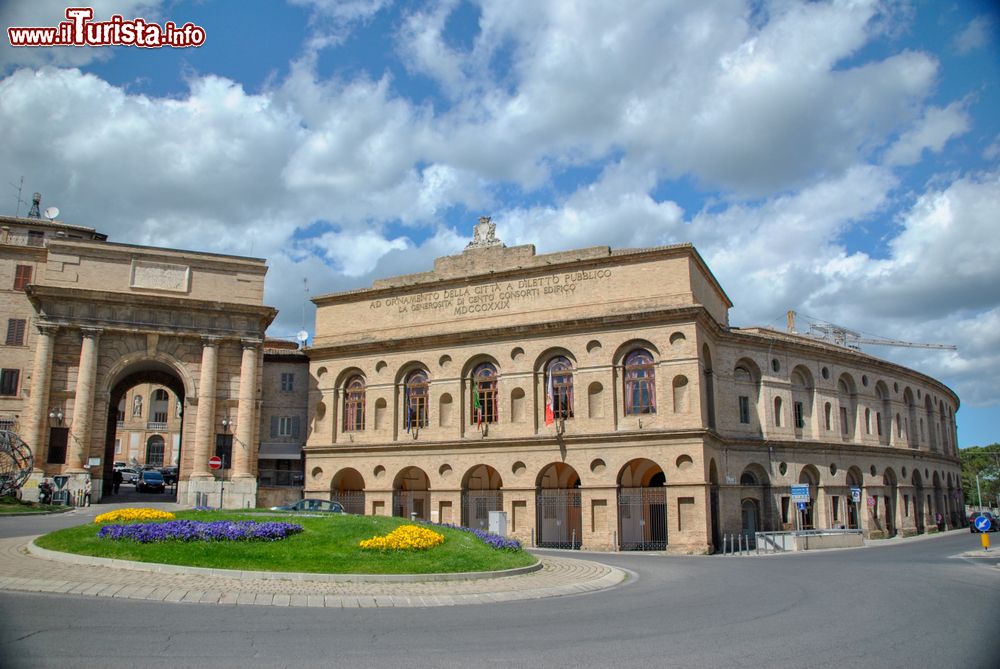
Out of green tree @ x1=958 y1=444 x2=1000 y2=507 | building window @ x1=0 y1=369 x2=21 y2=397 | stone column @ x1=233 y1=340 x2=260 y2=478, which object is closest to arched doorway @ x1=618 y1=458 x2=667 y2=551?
stone column @ x1=233 y1=340 x2=260 y2=478

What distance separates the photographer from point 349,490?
46.6 meters

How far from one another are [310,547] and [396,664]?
34.2 feet

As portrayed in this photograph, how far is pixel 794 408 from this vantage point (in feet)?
153

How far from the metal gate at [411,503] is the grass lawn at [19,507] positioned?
15979 mm

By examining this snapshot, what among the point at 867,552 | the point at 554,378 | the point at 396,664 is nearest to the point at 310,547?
the point at 396,664

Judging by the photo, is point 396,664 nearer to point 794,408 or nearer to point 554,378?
point 554,378

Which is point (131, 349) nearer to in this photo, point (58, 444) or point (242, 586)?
point (58, 444)

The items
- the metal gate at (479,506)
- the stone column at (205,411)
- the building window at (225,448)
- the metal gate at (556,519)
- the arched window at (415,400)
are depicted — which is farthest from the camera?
the building window at (225,448)

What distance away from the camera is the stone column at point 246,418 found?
148 feet

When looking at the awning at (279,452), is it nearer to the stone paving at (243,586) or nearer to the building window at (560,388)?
the building window at (560,388)

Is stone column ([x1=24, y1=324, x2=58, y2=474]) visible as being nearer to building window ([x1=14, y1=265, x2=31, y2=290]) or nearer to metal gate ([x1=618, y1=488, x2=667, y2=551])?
building window ([x1=14, y1=265, x2=31, y2=290])

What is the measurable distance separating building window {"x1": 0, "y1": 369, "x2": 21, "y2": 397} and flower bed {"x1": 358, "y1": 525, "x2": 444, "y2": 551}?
112ft

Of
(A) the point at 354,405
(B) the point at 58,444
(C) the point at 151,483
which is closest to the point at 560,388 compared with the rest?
(A) the point at 354,405

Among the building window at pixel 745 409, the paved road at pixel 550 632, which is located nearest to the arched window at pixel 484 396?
the building window at pixel 745 409
